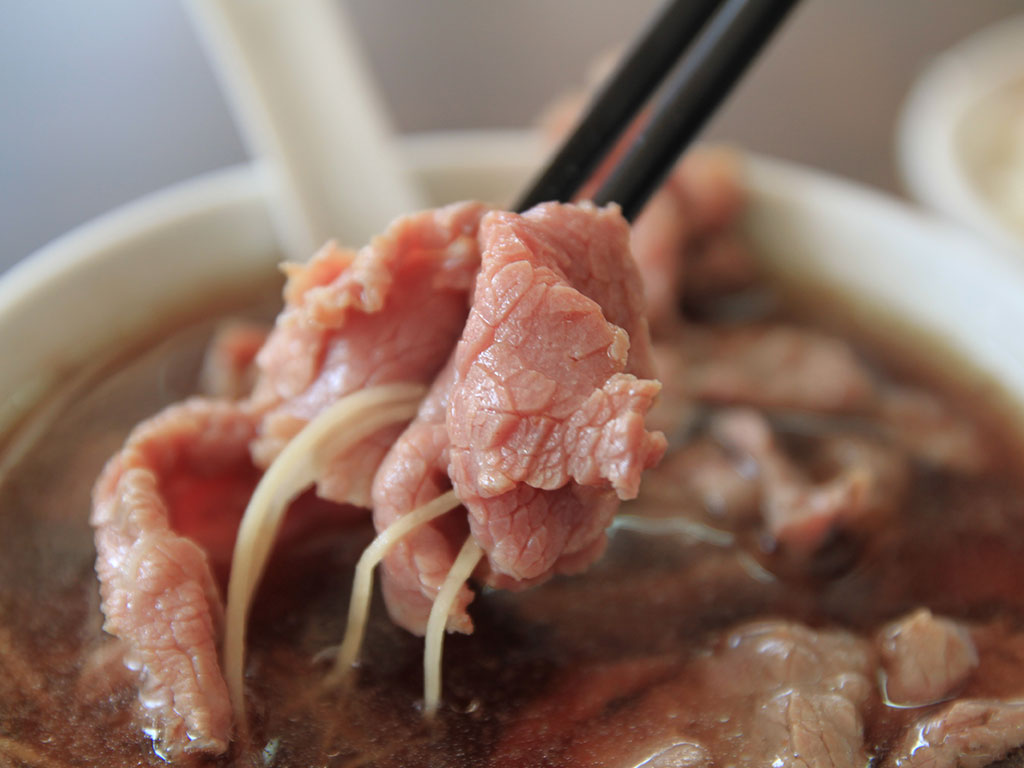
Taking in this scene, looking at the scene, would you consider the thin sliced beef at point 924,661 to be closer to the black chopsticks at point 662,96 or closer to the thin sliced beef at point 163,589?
the black chopsticks at point 662,96

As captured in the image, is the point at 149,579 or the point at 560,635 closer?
the point at 149,579

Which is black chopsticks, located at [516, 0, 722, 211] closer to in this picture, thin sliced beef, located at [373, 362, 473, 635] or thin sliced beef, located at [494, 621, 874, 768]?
thin sliced beef, located at [373, 362, 473, 635]

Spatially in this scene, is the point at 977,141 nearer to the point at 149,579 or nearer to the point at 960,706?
the point at 960,706

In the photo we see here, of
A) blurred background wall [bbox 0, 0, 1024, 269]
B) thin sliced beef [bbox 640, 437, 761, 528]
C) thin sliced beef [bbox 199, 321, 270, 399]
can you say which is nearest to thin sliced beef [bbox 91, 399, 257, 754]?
thin sliced beef [bbox 199, 321, 270, 399]

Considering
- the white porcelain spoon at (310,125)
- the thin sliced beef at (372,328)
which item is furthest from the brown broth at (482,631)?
the white porcelain spoon at (310,125)

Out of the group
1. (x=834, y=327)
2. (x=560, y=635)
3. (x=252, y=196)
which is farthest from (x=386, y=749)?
(x=834, y=327)

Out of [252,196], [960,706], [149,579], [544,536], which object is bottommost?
[960,706]

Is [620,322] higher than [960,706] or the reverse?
higher
